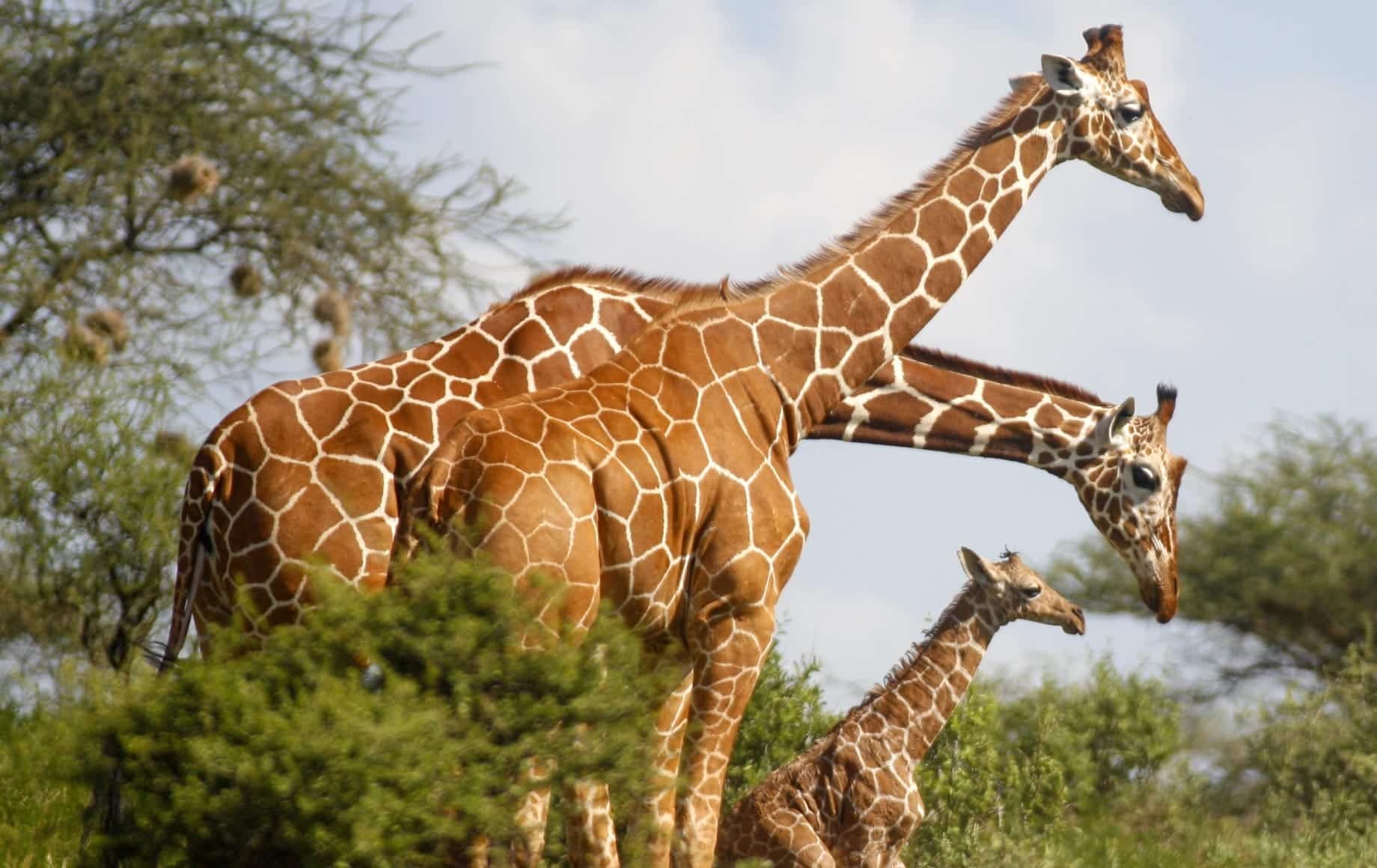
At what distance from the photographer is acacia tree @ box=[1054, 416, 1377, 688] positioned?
66.2ft

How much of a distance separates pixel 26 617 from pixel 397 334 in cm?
399

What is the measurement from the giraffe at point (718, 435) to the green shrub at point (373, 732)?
285mm

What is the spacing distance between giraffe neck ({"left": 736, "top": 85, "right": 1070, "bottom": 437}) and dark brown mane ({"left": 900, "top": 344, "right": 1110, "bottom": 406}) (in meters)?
1.65

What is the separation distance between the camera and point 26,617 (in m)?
14.5

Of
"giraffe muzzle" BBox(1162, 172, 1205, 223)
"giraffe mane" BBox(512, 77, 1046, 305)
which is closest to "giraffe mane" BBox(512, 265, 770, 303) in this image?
"giraffe mane" BBox(512, 77, 1046, 305)

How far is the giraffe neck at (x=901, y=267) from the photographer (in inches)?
333

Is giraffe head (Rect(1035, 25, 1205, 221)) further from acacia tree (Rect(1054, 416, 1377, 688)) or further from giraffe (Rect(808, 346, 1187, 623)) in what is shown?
acacia tree (Rect(1054, 416, 1377, 688))

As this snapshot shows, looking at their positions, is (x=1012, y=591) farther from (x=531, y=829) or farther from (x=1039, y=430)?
(x=531, y=829)

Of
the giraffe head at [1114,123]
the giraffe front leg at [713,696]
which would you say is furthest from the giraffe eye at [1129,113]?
the giraffe front leg at [713,696]

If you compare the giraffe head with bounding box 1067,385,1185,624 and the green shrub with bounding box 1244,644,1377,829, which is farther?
the green shrub with bounding box 1244,644,1377,829

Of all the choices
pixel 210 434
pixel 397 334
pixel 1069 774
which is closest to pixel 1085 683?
pixel 1069 774

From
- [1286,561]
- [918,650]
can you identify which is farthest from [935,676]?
[1286,561]

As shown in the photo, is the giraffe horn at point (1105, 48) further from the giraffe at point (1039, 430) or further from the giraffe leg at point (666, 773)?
the giraffe leg at point (666, 773)

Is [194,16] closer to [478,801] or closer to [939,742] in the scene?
[939,742]
